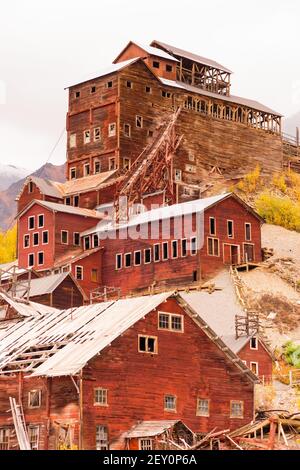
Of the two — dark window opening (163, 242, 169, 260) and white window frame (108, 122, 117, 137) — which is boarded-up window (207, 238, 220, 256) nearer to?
dark window opening (163, 242, 169, 260)

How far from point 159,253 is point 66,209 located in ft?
42.5

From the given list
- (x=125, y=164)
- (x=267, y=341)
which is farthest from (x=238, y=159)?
(x=267, y=341)

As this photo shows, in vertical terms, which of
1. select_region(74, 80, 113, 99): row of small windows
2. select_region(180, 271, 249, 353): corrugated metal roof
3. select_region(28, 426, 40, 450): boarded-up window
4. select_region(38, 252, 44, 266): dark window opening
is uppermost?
select_region(74, 80, 113, 99): row of small windows

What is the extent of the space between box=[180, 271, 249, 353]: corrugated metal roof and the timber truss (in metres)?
15.1

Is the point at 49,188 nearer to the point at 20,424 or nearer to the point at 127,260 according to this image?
the point at 127,260

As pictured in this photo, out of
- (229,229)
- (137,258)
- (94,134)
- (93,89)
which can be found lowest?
(137,258)

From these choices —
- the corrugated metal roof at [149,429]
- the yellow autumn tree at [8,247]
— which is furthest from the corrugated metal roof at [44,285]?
the yellow autumn tree at [8,247]

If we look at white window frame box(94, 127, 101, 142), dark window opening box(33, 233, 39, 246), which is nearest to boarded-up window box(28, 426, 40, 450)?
dark window opening box(33, 233, 39, 246)

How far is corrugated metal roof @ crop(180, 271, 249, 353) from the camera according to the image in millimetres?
73863

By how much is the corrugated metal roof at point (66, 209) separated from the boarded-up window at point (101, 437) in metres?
45.8

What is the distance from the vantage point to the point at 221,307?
81312 millimetres

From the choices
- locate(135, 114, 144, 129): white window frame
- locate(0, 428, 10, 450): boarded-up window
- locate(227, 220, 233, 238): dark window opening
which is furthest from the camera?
locate(135, 114, 144, 129): white window frame

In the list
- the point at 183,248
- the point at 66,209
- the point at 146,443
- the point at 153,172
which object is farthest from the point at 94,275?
the point at 146,443
